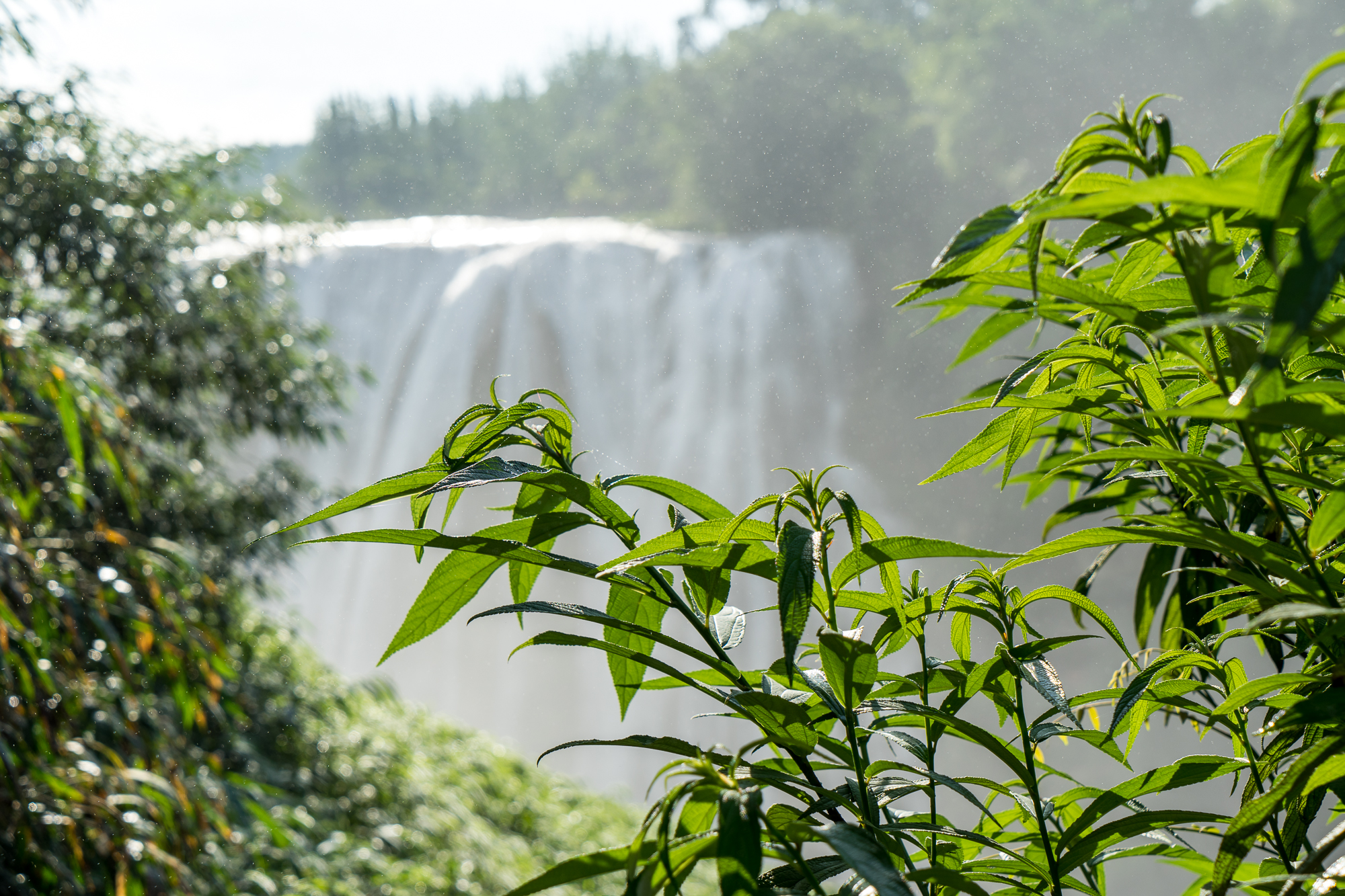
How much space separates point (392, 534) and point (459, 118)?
6.75 metres

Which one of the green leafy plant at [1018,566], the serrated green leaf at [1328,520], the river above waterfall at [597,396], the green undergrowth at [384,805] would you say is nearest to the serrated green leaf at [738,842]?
the green leafy plant at [1018,566]

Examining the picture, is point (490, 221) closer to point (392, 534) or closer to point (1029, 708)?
point (1029, 708)

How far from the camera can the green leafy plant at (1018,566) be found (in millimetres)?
135

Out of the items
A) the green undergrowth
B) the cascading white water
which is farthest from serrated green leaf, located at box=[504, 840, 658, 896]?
the cascading white water

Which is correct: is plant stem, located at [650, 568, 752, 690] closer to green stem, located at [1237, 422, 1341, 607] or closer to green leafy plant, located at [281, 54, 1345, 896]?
green leafy plant, located at [281, 54, 1345, 896]

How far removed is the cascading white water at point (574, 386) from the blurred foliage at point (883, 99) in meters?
0.35

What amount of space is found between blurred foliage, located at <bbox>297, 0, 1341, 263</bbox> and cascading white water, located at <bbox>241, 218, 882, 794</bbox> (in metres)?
0.35

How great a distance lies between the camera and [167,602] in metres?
A: 0.87

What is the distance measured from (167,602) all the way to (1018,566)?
2.93 ft

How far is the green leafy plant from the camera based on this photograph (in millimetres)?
135

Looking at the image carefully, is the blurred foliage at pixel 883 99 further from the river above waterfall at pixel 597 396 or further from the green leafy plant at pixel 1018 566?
the green leafy plant at pixel 1018 566

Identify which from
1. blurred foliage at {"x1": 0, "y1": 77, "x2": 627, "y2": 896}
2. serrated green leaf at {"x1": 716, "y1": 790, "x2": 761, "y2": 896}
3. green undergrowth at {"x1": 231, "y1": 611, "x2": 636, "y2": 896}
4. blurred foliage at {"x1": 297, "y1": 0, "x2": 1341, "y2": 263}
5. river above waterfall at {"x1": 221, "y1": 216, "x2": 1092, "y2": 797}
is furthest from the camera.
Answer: river above waterfall at {"x1": 221, "y1": 216, "x2": 1092, "y2": 797}

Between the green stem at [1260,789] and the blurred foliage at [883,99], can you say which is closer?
the green stem at [1260,789]

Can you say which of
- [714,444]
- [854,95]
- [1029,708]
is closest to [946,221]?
[854,95]
